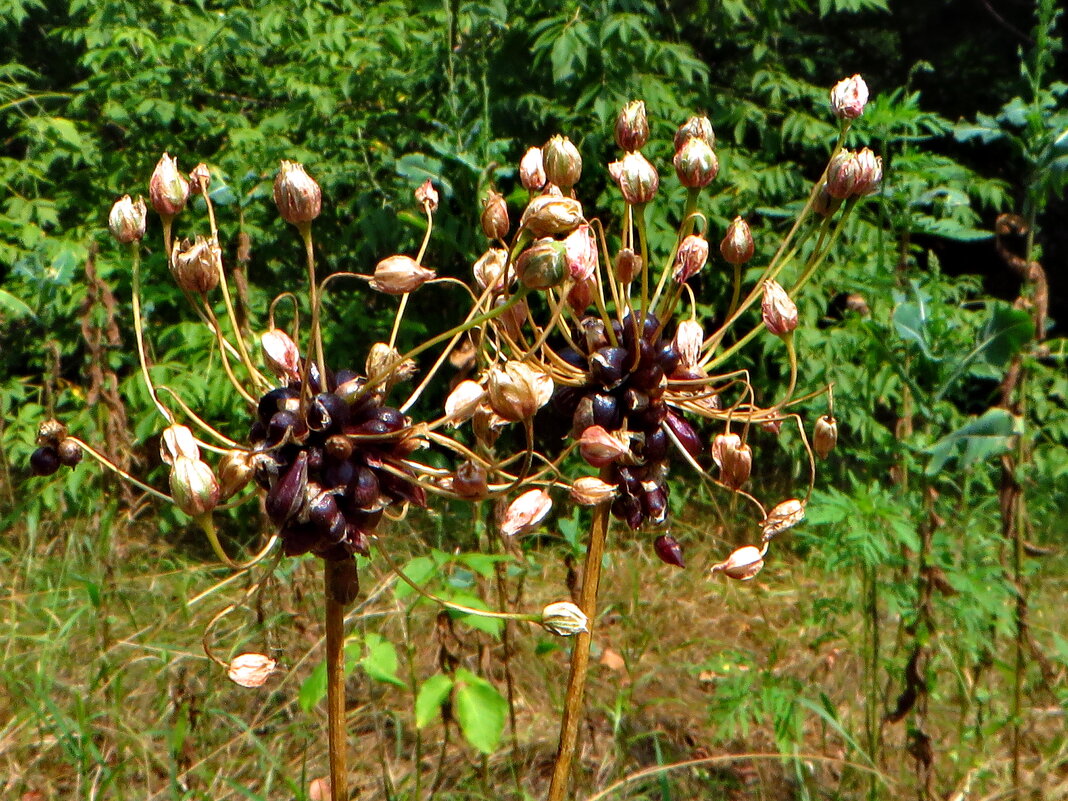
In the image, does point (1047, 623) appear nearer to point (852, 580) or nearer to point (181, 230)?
point (852, 580)

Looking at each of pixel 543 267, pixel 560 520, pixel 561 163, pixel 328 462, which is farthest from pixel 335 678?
pixel 560 520

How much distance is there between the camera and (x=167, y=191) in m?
0.97

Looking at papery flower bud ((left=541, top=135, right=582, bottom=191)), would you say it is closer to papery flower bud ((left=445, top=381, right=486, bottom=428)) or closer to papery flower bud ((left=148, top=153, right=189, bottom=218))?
papery flower bud ((left=445, top=381, right=486, bottom=428))

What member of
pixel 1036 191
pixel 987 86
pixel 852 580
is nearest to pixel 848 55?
pixel 987 86

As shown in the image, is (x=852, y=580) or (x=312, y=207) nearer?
(x=312, y=207)

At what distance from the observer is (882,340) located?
6.70 ft

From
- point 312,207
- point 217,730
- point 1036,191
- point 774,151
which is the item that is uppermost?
point 312,207

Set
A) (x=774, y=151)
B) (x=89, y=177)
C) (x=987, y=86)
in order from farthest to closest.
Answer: (x=987, y=86) → (x=89, y=177) → (x=774, y=151)

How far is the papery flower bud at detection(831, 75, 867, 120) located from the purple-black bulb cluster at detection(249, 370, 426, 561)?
0.54 m

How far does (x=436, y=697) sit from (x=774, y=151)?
3019mm

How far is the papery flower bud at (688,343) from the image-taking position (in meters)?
1.11

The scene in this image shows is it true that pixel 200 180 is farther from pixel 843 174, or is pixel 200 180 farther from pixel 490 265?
pixel 843 174

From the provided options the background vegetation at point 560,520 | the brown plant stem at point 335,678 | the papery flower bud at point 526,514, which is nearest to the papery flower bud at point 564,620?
the papery flower bud at point 526,514

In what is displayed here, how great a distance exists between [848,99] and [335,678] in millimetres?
743
